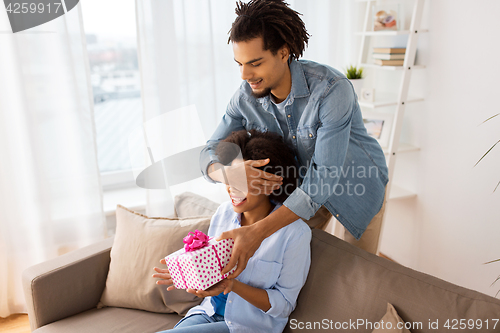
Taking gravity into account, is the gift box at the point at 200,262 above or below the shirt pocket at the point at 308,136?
below

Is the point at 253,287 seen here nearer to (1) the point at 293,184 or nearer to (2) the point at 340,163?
(1) the point at 293,184

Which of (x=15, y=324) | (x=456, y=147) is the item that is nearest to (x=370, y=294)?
(x=456, y=147)

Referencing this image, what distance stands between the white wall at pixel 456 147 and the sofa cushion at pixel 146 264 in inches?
54.4

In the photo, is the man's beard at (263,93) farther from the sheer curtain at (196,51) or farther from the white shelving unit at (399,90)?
the white shelving unit at (399,90)

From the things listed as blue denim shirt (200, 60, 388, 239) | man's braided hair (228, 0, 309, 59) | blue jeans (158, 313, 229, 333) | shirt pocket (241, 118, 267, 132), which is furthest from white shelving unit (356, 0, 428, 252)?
blue jeans (158, 313, 229, 333)

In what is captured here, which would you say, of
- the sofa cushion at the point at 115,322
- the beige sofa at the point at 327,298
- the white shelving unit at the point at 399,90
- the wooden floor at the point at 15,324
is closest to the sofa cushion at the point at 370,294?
the beige sofa at the point at 327,298

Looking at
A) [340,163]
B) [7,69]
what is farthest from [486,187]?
[7,69]

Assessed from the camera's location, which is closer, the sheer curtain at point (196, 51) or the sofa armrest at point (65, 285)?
the sofa armrest at point (65, 285)

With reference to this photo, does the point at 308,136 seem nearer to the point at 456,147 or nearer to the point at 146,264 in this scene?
the point at 146,264

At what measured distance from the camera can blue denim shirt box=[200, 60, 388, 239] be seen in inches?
46.7

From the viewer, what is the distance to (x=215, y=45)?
224 cm

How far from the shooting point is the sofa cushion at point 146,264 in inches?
59.0

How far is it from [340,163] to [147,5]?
1.42 metres

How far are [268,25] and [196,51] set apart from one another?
111 cm
